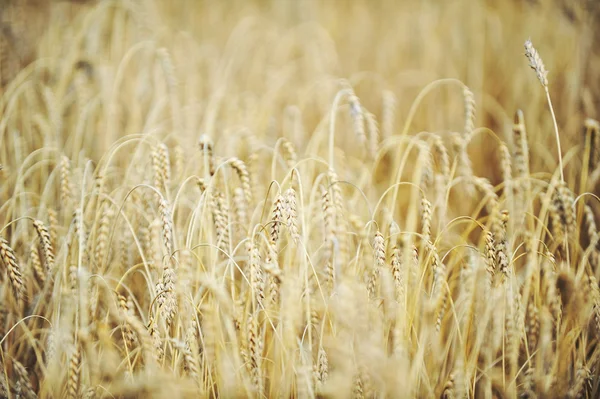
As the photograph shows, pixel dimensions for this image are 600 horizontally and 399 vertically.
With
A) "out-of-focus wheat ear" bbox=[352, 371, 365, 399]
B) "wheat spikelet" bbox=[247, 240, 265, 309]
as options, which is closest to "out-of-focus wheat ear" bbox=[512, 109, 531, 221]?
"out-of-focus wheat ear" bbox=[352, 371, 365, 399]

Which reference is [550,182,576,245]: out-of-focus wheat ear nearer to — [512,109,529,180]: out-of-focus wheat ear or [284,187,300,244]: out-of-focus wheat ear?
[512,109,529,180]: out-of-focus wheat ear

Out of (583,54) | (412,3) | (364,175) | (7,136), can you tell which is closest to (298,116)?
(364,175)

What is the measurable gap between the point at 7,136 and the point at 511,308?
2263 millimetres

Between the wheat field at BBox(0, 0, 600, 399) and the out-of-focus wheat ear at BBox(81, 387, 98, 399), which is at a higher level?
the wheat field at BBox(0, 0, 600, 399)

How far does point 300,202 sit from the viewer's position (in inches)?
50.9

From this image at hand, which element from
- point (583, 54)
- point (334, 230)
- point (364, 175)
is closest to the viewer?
Result: point (334, 230)

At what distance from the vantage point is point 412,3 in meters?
3.48

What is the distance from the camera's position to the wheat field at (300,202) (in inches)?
43.3

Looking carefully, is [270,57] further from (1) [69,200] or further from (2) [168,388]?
(2) [168,388]

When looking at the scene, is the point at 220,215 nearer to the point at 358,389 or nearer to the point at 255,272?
the point at 255,272

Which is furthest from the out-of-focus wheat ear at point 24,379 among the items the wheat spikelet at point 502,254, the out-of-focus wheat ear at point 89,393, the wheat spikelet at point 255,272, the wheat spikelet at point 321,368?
the wheat spikelet at point 502,254

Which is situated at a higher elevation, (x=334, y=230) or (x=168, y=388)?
(x=334, y=230)

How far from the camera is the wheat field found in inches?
43.3

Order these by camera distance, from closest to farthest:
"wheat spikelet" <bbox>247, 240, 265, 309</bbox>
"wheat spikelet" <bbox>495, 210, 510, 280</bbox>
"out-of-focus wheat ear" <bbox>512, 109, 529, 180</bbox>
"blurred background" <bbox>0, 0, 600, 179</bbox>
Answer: "wheat spikelet" <bbox>247, 240, 265, 309</bbox> < "wheat spikelet" <bbox>495, 210, 510, 280</bbox> < "out-of-focus wheat ear" <bbox>512, 109, 529, 180</bbox> < "blurred background" <bbox>0, 0, 600, 179</bbox>
